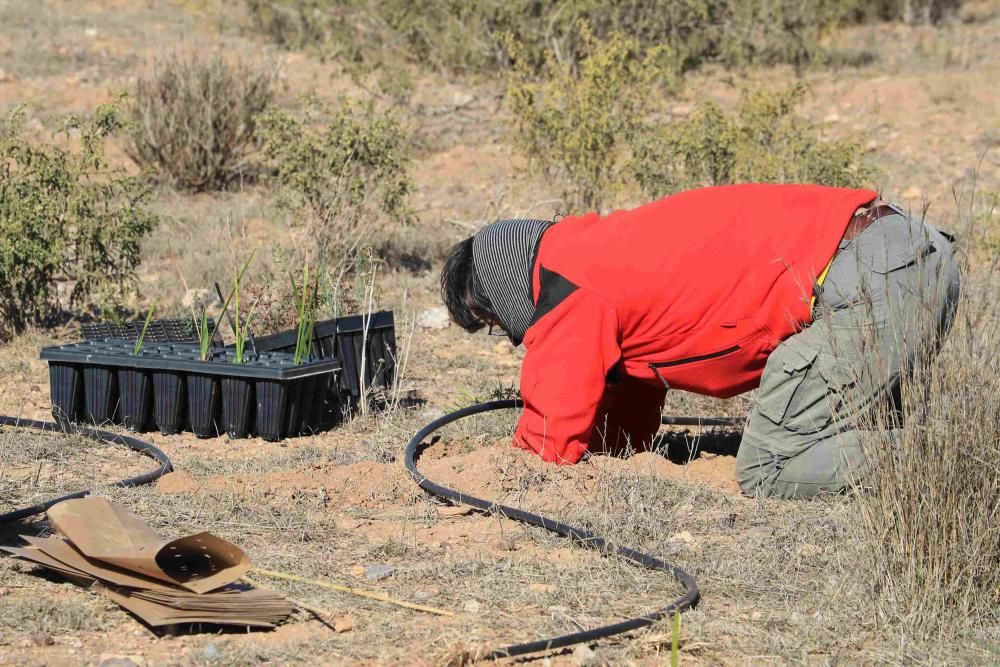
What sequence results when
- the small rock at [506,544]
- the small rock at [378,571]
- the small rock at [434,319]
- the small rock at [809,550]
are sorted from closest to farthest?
1. the small rock at [378,571]
2. the small rock at [809,550]
3. the small rock at [506,544]
4. the small rock at [434,319]

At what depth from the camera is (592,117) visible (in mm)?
8523

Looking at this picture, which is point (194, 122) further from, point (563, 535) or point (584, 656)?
point (584, 656)

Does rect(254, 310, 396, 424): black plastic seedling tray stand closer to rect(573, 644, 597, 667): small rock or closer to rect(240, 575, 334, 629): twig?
rect(240, 575, 334, 629): twig

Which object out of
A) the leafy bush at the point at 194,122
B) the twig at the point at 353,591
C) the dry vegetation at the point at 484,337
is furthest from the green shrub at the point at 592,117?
the twig at the point at 353,591

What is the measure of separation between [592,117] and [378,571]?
548cm

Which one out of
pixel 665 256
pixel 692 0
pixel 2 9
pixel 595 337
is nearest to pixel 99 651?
pixel 595 337

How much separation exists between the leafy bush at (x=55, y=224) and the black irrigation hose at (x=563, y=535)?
2.45 metres

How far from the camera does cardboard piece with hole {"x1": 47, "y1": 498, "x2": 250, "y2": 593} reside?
3.12 m

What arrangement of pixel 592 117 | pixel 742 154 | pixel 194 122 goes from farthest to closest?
pixel 194 122 → pixel 592 117 → pixel 742 154

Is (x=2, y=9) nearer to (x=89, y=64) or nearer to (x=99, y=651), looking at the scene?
(x=89, y=64)

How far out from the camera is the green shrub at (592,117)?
847 cm

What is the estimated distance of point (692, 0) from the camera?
13156 millimetres

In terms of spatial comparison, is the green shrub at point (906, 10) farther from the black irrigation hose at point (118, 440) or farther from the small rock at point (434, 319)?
the black irrigation hose at point (118, 440)

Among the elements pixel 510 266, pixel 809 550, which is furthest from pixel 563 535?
pixel 510 266
